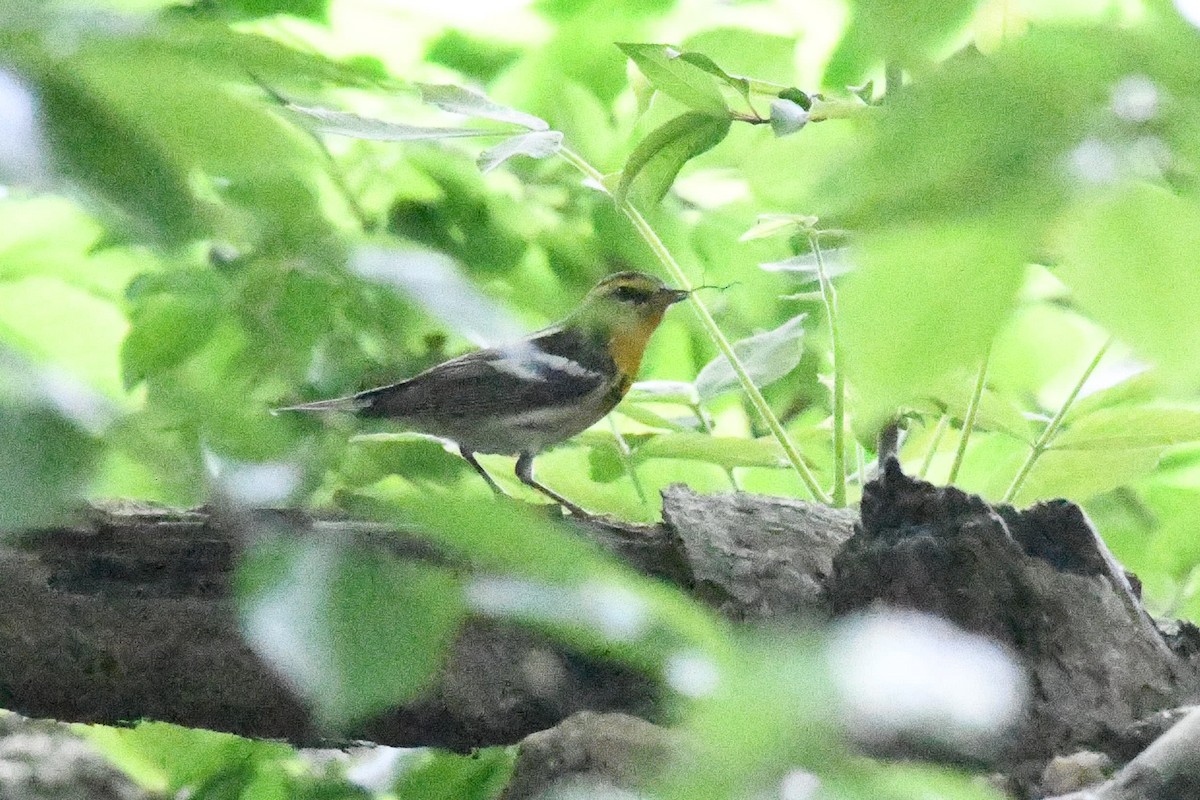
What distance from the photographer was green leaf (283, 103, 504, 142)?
0.86 ft

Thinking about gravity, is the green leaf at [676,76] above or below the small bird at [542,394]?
above

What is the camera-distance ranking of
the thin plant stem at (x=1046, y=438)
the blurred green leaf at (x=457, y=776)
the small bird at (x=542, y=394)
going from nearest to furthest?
the blurred green leaf at (x=457, y=776) → the thin plant stem at (x=1046, y=438) → the small bird at (x=542, y=394)

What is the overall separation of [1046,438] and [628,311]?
0.26 metres

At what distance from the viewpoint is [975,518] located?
51cm

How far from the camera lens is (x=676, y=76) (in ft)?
1.36

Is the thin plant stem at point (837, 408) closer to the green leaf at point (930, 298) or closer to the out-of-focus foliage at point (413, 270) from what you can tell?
the out-of-focus foliage at point (413, 270)

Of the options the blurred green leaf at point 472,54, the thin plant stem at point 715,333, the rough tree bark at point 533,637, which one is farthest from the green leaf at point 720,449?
the blurred green leaf at point 472,54

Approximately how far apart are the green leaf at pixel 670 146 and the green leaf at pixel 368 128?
73 mm

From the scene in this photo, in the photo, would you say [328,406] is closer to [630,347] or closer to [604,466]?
[604,466]

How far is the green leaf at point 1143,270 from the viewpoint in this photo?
12cm

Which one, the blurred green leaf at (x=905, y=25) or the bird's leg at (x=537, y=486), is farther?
the bird's leg at (x=537, y=486)

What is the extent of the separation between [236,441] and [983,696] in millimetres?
132

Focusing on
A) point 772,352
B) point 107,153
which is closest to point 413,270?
point 107,153

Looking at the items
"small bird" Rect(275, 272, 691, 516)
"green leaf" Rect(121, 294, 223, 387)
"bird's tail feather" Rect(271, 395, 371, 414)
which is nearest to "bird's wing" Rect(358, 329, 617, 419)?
"small bird" Rect(275, 272, 691, 516)
